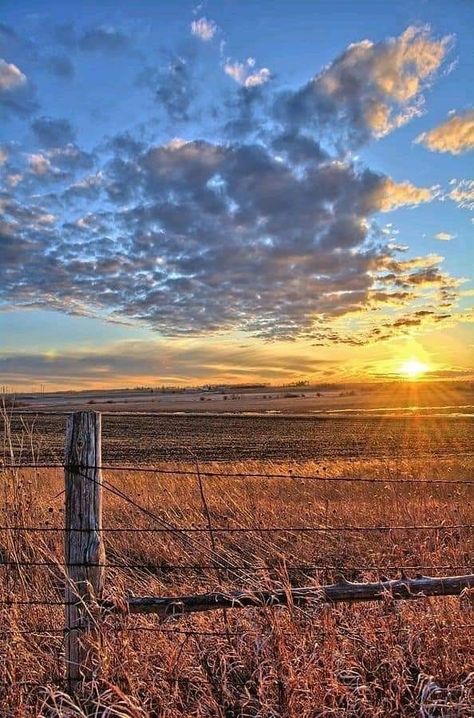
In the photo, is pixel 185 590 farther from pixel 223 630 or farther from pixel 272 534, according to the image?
pixel 272 534

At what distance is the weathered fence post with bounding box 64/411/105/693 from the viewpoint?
3738 millimetres

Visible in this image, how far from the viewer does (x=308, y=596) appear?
13.3 ft

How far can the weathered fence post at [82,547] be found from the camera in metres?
3.74

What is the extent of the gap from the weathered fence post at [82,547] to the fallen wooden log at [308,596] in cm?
27

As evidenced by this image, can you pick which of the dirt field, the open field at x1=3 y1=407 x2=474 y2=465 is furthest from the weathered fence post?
the dirt field

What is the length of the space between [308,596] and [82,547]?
1.56 metres

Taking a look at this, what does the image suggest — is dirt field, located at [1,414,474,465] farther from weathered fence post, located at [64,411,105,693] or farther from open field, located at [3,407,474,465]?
weathered fence post, located at [64,411,105,693]

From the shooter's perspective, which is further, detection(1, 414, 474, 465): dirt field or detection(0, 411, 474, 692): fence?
detection(1, 414, 474, 465): dirt field

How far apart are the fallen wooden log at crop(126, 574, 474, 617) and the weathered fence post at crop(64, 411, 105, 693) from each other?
0.90 feet

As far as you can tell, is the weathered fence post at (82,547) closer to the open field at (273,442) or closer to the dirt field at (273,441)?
the open field at (273,442)

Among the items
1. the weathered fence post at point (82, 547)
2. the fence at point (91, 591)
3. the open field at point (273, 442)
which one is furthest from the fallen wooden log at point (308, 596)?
the open field at point (273, 442)

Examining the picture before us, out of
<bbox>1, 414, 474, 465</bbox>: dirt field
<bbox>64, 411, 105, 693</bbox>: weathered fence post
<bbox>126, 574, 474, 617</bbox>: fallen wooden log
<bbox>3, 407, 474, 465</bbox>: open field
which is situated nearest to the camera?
<bbox>64, 411, 105, 693</bbox>: weathered fence post

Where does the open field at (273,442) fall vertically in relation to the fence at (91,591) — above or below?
below

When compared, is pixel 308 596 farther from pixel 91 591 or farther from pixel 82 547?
pixel 82 547
